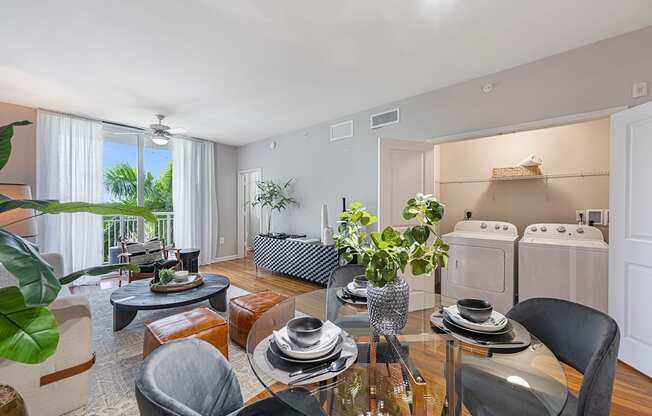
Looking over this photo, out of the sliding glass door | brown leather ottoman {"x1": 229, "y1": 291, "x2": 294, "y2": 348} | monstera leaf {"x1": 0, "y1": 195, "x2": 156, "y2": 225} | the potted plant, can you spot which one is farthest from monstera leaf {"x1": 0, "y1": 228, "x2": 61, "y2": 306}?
the sliding glass door

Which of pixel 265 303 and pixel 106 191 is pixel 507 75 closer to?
pixel 265 303

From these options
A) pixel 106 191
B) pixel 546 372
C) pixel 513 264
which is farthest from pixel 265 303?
pixel 106 191

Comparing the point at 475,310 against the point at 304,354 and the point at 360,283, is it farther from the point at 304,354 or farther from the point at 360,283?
the point at 304,354

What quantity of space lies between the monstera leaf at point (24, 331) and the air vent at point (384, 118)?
3835 mm

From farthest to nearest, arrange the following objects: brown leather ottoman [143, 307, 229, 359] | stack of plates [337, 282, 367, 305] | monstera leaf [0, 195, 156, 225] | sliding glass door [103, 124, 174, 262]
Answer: sliding glass door [103, 124, 174, 262] < brown leather ottoman [143, 307, 229, 359] < stack of plates [337, 282, 367, 305] < monstera leaf [0, 195, 156, 225]

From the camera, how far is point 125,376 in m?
2.05

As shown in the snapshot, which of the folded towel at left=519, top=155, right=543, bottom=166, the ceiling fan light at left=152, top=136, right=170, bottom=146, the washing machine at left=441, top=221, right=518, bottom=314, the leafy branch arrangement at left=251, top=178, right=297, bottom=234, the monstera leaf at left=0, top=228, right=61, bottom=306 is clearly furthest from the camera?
the leafy branch arrangement at left=251, top=178, right=297, bottom=234

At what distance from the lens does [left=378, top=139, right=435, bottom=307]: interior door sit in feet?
10.7

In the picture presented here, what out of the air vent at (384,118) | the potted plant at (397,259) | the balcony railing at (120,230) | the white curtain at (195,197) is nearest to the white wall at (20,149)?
the balcony railing at (120,230)

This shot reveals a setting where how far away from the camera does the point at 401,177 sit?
3361 millimetres

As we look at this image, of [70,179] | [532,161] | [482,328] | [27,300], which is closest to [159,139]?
[70,179]

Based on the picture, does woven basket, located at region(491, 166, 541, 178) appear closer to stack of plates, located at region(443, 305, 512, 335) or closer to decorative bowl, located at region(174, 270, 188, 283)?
stack of plates, located at region(443, 305, 512, 335)

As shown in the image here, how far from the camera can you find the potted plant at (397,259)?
114 cm

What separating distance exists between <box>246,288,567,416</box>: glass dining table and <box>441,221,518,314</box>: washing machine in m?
2.22
